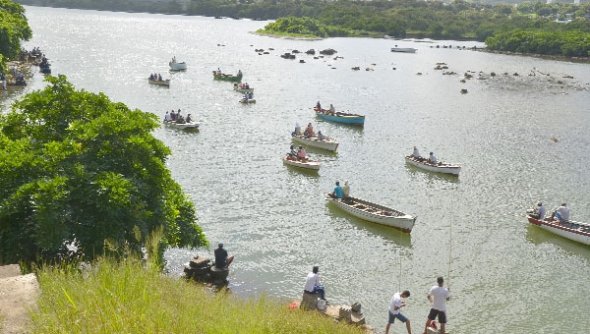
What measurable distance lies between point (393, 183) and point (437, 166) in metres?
3.72

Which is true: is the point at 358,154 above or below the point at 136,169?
below

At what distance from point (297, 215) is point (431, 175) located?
12.3 meters

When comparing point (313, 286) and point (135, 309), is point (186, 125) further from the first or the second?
point (135, 309)

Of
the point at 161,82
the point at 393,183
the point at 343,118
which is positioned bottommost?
the point at 393,183

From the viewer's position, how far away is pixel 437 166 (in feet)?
128

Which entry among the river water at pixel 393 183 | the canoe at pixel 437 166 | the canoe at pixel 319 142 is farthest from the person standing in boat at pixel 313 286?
the canoe at pixel 319 142

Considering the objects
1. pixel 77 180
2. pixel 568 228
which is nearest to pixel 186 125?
pixel 568 228

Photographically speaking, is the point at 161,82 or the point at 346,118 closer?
the point at 346,118

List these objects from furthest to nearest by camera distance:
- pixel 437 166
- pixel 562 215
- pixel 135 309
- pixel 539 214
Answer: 1. pixel 437 166
2. pixel 539 214
3. pixel 562 215
4. pixel 135 309

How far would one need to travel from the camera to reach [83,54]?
307 feet

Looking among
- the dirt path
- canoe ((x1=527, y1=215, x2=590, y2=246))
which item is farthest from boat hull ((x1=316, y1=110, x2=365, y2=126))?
the dirt path

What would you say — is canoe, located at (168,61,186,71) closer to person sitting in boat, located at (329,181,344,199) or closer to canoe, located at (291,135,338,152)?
canoe, located at (291,135,338,152)

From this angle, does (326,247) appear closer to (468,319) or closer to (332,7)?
(468,319)

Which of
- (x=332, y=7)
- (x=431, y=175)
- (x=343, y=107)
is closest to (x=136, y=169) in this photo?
(x=431, y=175)
